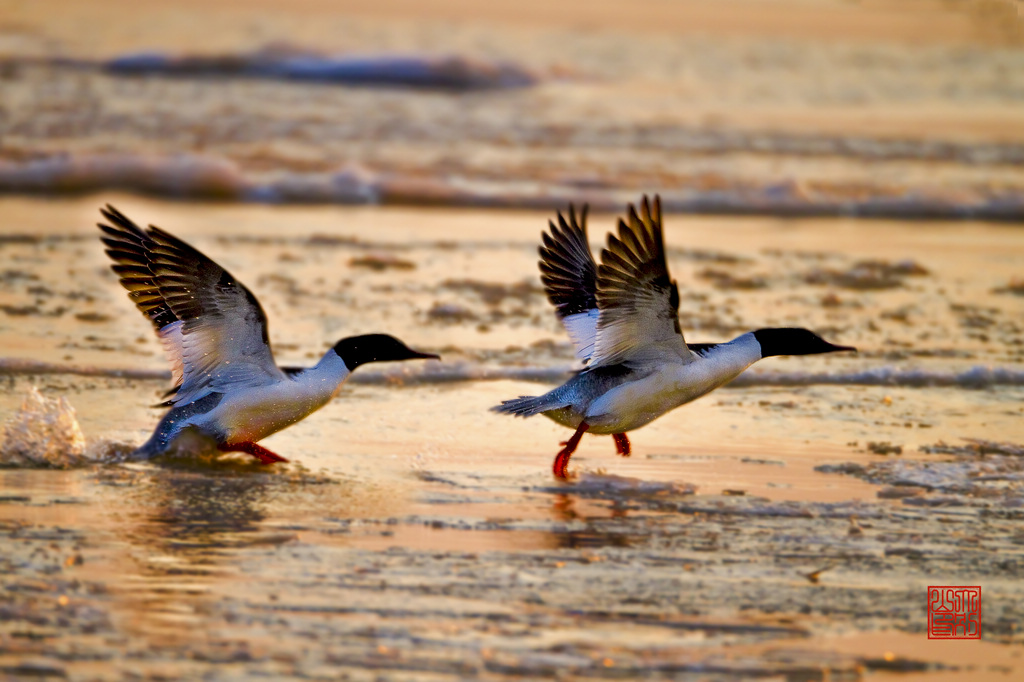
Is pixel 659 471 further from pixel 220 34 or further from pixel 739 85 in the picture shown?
pixel 220 34

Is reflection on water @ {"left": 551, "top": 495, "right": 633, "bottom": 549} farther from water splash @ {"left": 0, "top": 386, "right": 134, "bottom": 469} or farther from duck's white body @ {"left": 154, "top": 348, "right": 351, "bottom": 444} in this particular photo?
water splash @ {"left": 0, "top": 386, "right": 134, "bottom": 469}

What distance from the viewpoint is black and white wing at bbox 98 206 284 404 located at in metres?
6.03

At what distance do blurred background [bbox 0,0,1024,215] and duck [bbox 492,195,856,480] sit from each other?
7.53m

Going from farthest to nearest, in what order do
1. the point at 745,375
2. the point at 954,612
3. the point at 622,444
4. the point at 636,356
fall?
the point at 745,375
the point at 622,444
the point at 636,356
the point at 954,612

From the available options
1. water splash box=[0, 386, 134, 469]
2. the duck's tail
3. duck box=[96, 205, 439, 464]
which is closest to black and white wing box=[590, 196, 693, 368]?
the duck's tail

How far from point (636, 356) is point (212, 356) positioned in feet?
6.47

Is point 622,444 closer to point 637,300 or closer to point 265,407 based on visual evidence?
point 637,300

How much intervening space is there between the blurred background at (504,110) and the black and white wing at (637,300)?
301 inches

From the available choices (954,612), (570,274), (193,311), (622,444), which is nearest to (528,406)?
(622,444)

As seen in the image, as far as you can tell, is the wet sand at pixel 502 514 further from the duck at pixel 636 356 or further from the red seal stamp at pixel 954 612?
the duck at pixel 636 356

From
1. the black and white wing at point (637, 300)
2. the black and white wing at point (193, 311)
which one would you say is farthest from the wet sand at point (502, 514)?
the black and white wing at point (637, 300)

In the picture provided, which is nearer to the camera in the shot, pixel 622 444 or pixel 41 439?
pixel 41 439

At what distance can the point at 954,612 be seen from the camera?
4.78m

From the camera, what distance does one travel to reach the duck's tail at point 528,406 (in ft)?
21.1
